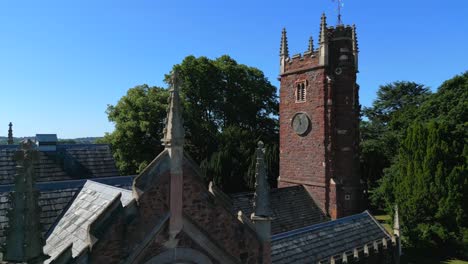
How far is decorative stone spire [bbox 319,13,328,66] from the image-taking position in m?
19.0

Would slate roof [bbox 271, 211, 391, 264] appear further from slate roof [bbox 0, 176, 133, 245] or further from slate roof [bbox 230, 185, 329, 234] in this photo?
slate roof [bbox 0, 176, 133, 245]

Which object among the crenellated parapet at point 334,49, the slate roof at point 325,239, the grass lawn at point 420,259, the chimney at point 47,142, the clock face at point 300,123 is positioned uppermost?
the crenellated parapet at point 334,49

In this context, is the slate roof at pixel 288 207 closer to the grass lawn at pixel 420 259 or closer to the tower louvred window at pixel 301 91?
the tower louvred window at pixel 301 91

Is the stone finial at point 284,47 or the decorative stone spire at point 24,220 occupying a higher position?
the stone finial at point 284,47

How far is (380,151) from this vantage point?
3334cm

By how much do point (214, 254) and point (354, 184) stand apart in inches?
562

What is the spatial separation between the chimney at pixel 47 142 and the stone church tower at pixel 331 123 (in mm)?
13097

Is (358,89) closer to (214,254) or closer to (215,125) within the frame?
(214,254)

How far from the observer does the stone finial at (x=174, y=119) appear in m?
6.50

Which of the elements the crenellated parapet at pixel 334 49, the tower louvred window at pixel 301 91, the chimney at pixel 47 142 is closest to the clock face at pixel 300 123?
the tower louvred window at pixel 301 91

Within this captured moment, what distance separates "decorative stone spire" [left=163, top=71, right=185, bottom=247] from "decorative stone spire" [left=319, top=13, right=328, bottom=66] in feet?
46.8

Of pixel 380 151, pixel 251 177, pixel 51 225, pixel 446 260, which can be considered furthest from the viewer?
pixel 380 151

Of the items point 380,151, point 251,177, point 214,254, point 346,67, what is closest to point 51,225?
point 214,254

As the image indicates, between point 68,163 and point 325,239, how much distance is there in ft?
35.9
